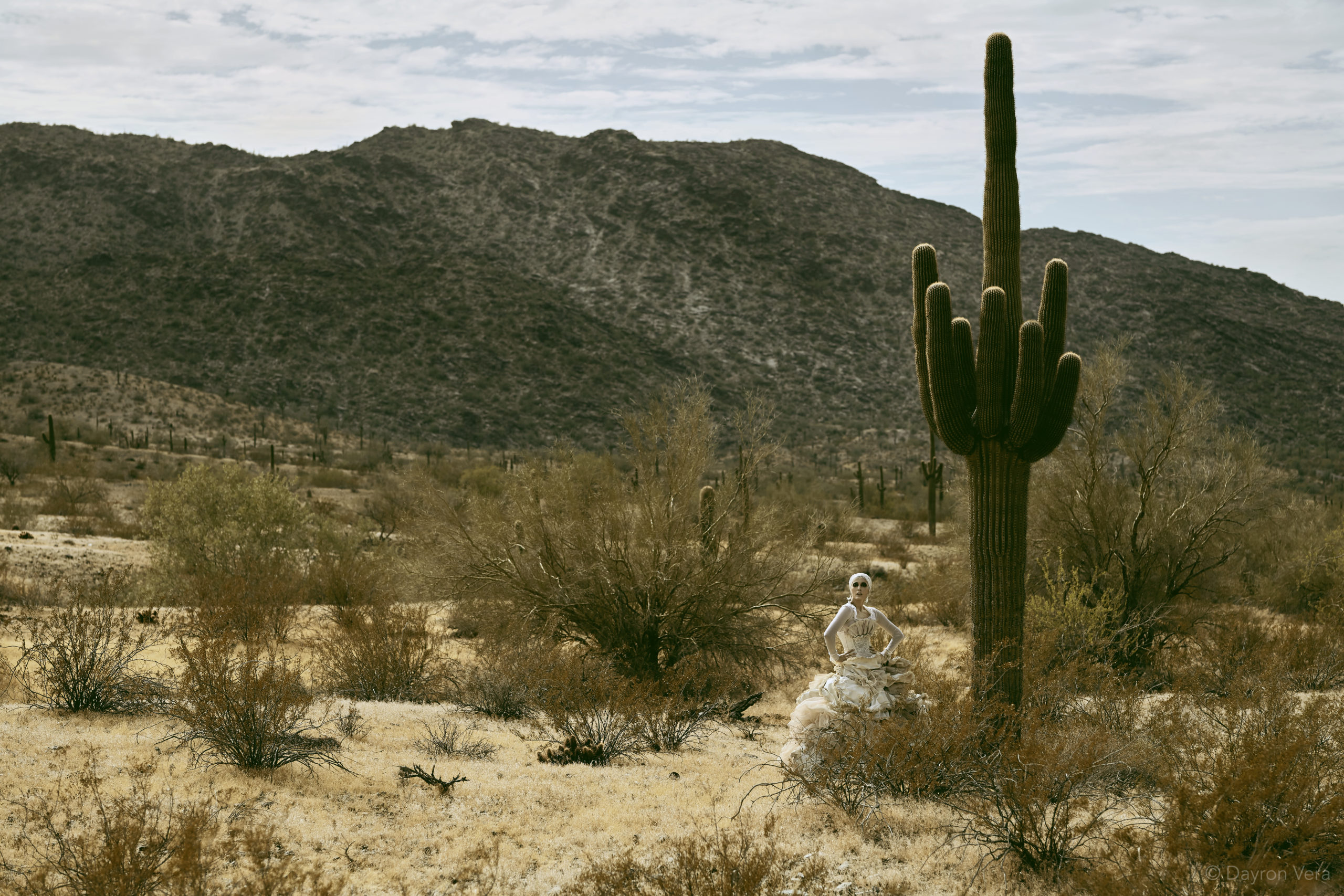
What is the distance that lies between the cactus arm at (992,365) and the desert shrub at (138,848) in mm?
6325

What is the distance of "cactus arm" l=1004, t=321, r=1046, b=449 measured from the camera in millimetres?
8938

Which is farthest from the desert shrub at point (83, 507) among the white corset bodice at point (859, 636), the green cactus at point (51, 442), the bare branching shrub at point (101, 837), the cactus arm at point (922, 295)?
the white corset bodice at point (859, 636)

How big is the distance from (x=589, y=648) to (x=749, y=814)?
4.97 m

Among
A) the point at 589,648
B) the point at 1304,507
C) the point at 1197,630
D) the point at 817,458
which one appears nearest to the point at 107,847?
the point at 589,648

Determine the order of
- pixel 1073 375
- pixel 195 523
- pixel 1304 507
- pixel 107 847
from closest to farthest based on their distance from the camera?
1. pixel 107 847
2. pixel 1073 375
3. pixel 195 523
4. pixel 1304 507

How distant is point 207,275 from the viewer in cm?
5575

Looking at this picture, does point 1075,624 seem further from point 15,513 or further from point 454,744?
point 15,513

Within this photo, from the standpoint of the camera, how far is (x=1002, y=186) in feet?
32.5

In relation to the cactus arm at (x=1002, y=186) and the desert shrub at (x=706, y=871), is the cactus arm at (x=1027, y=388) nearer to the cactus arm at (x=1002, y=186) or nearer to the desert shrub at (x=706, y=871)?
the cactus arm at (x=1002, y=186)

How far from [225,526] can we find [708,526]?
9684 mm

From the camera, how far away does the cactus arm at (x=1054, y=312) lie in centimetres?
951

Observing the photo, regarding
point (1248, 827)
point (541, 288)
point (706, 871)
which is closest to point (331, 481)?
point (541, 288)

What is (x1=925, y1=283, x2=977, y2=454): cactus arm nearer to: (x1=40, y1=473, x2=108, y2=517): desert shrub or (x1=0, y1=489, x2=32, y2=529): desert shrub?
(x1=0, y1=489, x2=32, y2=529): desert shrub

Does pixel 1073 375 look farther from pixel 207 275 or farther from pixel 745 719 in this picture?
pixel 207 275
